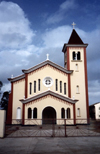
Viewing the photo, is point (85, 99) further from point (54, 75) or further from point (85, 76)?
point (54, 75)

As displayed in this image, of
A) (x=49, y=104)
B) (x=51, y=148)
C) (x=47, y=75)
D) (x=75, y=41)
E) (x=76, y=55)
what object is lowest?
(x=51, y=148)

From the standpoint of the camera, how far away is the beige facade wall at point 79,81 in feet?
90.6

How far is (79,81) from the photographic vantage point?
93.7 feet

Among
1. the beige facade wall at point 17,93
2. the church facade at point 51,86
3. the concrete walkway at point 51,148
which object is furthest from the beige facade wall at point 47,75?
the concrete walkway at point 51,148

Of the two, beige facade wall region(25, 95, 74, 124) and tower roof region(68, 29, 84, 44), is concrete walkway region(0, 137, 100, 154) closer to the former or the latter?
beige facade wall region(25, 95, 74, 124)

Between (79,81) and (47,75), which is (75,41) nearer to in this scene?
(79,81)

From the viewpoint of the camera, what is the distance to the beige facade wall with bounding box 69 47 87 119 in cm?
2762

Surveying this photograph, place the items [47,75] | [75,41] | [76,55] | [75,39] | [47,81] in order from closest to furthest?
[47,75] → [47,81] → [76,55] → [75,41] → [75,39]

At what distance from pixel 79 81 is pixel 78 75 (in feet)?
3.48

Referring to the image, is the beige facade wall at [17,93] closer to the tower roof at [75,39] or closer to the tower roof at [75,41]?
the tower roof at [75,41]

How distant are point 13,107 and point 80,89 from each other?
11.2 meters

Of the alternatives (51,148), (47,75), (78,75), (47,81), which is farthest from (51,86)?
(51,148)

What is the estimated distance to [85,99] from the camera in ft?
91.6

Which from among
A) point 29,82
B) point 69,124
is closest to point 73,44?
point 29,82
